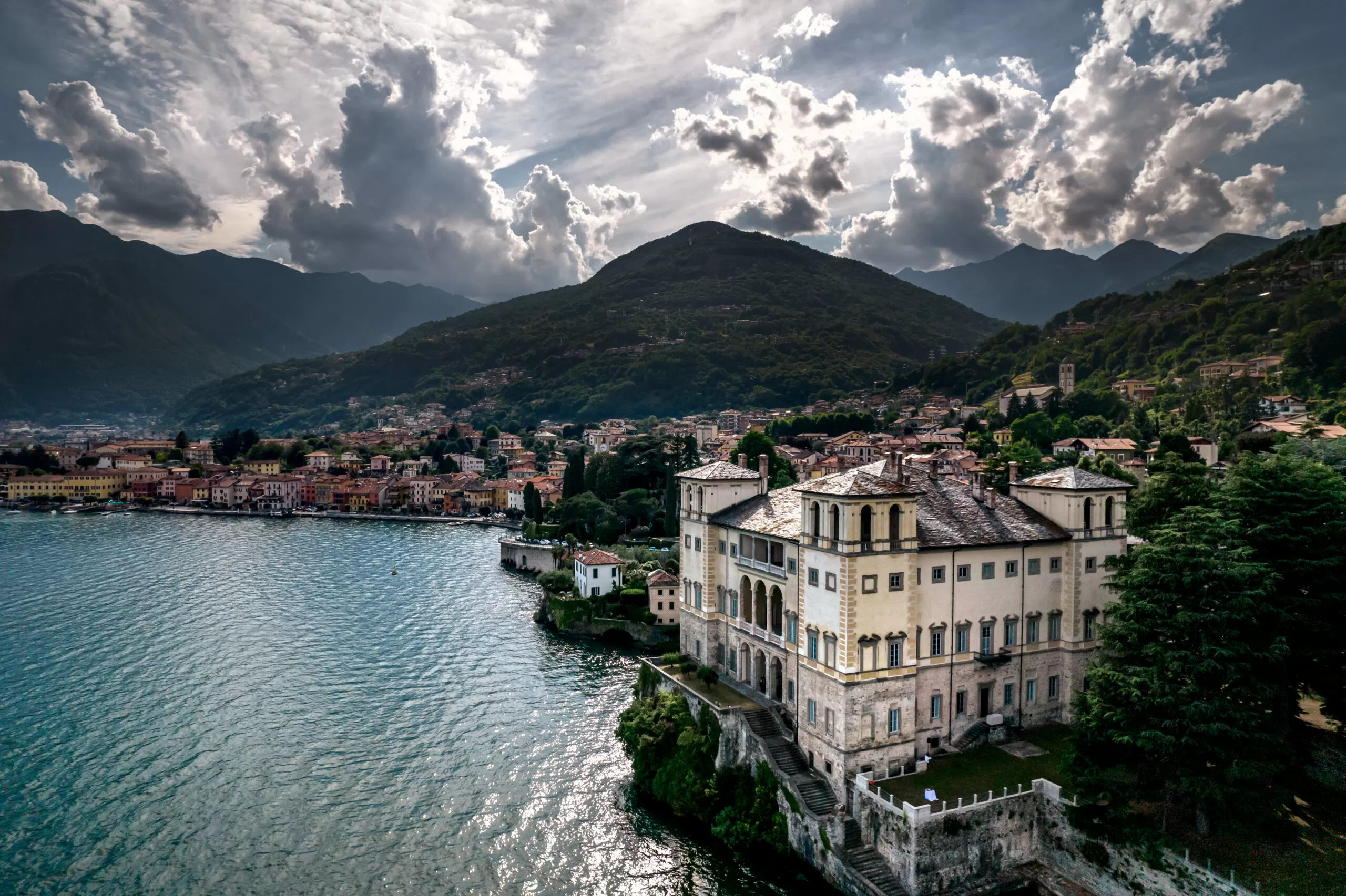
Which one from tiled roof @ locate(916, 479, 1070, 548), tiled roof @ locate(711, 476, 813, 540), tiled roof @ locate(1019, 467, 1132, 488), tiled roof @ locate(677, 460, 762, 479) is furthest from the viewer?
tiled roof @ locate(677, 460, 762, 479)

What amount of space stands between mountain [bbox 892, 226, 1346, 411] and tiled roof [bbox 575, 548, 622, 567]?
65590 millimetres

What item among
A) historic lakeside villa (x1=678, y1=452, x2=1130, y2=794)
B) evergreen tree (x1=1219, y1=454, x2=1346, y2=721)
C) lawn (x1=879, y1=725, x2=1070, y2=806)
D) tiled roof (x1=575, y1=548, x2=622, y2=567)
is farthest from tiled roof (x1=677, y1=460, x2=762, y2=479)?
tiled roof (x1=575, y1=548, x2=622, y2=567)

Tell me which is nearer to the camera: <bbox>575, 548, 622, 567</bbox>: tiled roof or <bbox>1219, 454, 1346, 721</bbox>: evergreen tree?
<bbox>1219, 454, 1346, 721</bbox>: evergreen tree

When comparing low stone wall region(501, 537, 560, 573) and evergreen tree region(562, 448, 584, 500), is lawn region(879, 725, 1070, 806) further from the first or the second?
evergreen tree region(562, 448, 584, 500)

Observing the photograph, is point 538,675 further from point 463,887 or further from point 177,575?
point 177,575

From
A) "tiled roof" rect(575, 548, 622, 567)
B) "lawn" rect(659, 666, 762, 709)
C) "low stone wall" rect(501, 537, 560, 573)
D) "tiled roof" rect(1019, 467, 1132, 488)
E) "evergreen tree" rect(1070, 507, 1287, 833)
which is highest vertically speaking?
"tiled roof" rect(1019, 467, 1132, 488)

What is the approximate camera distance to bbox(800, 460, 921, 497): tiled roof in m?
28.4

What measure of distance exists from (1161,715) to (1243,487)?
9624mm

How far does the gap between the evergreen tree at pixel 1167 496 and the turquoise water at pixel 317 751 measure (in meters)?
23.6

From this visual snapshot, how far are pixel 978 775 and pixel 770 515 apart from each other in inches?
518

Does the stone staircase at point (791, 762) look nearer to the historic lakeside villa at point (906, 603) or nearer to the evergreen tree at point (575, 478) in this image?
the historic lakeside villa at point (906, 603)

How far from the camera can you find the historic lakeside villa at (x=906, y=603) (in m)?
28.7

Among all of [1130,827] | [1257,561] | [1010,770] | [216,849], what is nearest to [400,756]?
[216,849]

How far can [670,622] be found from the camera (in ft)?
204
